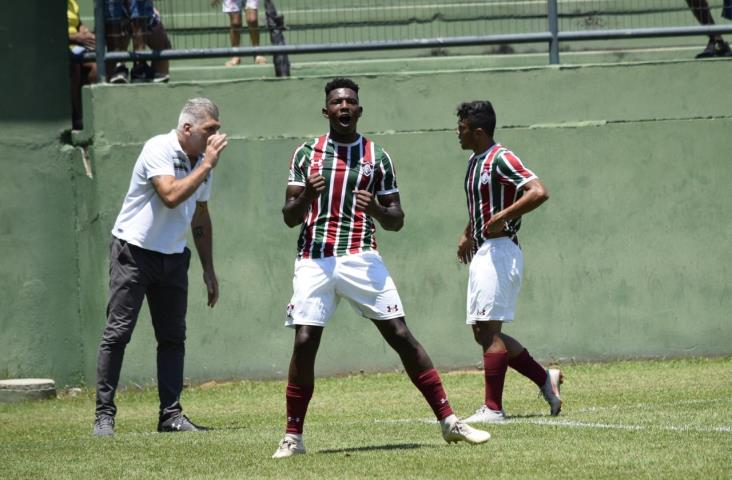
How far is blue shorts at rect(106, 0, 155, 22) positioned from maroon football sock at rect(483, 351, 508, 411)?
5525 mm

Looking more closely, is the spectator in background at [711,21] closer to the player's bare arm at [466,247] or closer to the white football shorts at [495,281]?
the player's bare arm at [466,247]

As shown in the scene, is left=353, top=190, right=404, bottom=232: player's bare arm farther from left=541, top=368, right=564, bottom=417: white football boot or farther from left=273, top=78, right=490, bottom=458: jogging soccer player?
left=541, top=368, right=564, bottom=417: white football boot

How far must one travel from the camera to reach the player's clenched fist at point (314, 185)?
21.1 ft

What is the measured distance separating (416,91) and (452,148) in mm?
611

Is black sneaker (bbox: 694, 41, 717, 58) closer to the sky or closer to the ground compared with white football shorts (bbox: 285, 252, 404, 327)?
closer to the sky

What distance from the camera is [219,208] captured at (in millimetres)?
11273

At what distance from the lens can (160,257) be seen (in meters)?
8.31

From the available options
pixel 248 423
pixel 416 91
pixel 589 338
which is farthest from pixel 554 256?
pixel 248 423

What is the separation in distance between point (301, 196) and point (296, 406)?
1116mm

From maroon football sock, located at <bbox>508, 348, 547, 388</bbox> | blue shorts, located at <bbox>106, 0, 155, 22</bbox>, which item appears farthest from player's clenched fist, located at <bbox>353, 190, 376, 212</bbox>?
blue shorts, located at <bbox>106, 0, 155, 22</bbox>

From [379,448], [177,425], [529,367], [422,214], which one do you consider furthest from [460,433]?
[422,214]

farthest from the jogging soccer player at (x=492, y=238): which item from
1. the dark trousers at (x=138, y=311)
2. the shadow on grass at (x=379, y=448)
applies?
the dark trousers at (x=138, y=311)

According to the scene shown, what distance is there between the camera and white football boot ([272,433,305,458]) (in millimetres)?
6598

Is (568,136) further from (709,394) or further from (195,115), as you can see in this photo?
(195,115)
